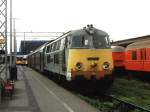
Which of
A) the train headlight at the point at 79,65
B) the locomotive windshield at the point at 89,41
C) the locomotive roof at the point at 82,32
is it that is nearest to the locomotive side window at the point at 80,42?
the locomotive windshield at the point at 89,41

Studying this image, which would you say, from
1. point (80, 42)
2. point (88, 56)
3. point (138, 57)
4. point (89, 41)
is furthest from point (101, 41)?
point (138, 57)

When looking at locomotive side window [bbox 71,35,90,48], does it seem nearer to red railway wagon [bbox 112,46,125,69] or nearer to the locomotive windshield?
the locomotive windshield

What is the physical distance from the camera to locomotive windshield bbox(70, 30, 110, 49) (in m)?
23.9

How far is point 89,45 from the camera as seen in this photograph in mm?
23891

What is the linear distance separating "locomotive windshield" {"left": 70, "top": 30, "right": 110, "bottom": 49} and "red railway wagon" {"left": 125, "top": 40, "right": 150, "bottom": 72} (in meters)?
9.79

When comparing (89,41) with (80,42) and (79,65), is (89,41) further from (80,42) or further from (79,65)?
(79,65)

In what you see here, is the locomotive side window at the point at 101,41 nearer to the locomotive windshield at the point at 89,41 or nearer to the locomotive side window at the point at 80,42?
the locomotive windshield at the point at 89,41

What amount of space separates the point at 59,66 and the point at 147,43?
10.3 metres

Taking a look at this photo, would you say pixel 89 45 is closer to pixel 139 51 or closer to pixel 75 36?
pixel 75 36

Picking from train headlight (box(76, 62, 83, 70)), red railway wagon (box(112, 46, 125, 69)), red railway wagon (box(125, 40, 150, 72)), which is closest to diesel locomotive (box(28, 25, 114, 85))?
train headlight (box(76, 62, 83, 70))

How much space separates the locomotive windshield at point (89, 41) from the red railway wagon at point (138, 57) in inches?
386

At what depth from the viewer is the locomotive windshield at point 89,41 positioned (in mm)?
23922

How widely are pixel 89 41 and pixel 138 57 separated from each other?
13721 mm

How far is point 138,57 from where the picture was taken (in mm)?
37156
